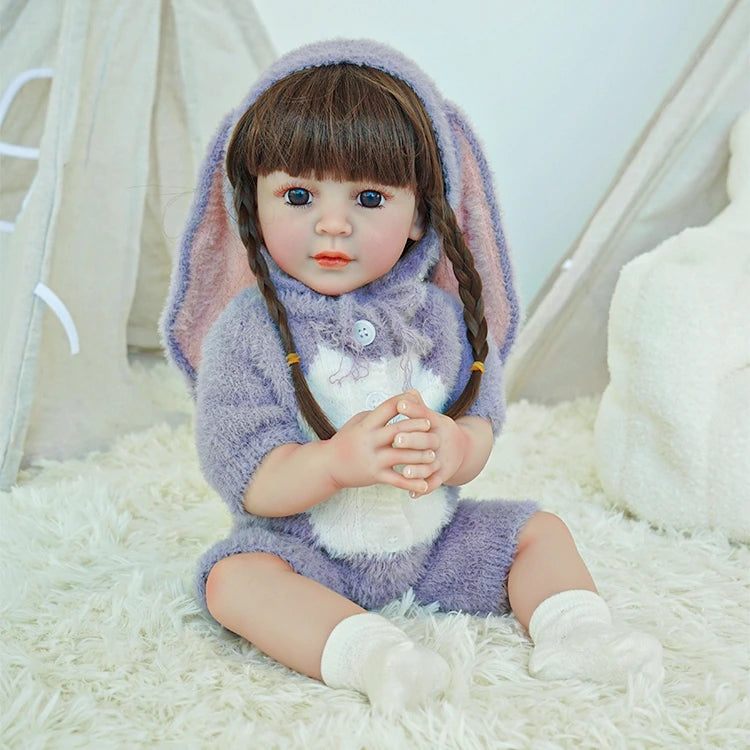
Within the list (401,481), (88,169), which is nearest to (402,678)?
(401,481)

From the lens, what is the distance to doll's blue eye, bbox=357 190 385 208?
0.97 m

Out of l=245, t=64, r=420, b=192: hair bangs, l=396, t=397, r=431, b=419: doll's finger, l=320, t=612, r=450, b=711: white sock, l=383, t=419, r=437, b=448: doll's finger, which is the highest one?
l=245, t=64, r=420, b=192: hair bangs

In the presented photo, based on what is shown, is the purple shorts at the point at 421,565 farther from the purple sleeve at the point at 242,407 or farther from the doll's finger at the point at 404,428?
the doll's finger at the point at 404,428

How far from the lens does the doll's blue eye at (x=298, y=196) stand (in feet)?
3.16

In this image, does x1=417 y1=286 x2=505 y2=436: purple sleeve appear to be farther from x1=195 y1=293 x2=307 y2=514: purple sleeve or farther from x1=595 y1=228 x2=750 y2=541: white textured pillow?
x1=595 y1=228 x2=750 y2=541: white textured pillow

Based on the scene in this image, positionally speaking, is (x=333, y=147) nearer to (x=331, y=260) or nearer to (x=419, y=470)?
(x=331, y=260)

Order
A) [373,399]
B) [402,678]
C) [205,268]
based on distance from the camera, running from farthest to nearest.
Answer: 1. [205,268]
2. [373,399]
3. [402,678]

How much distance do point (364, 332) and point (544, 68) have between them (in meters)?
1.43

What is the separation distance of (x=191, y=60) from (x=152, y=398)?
702mm

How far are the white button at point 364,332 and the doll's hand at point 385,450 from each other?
0.12m

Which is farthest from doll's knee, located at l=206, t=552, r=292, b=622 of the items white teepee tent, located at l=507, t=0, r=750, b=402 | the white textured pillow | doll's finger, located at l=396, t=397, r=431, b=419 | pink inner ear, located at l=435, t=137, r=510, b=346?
white teepee tent, located at l=507, t=0, r=750, b=402

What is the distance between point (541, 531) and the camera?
1.04m

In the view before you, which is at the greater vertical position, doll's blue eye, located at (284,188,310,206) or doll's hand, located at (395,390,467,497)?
doll's blue eye, located at (284,188,310,206)

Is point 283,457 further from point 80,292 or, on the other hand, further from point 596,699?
point 80,292
